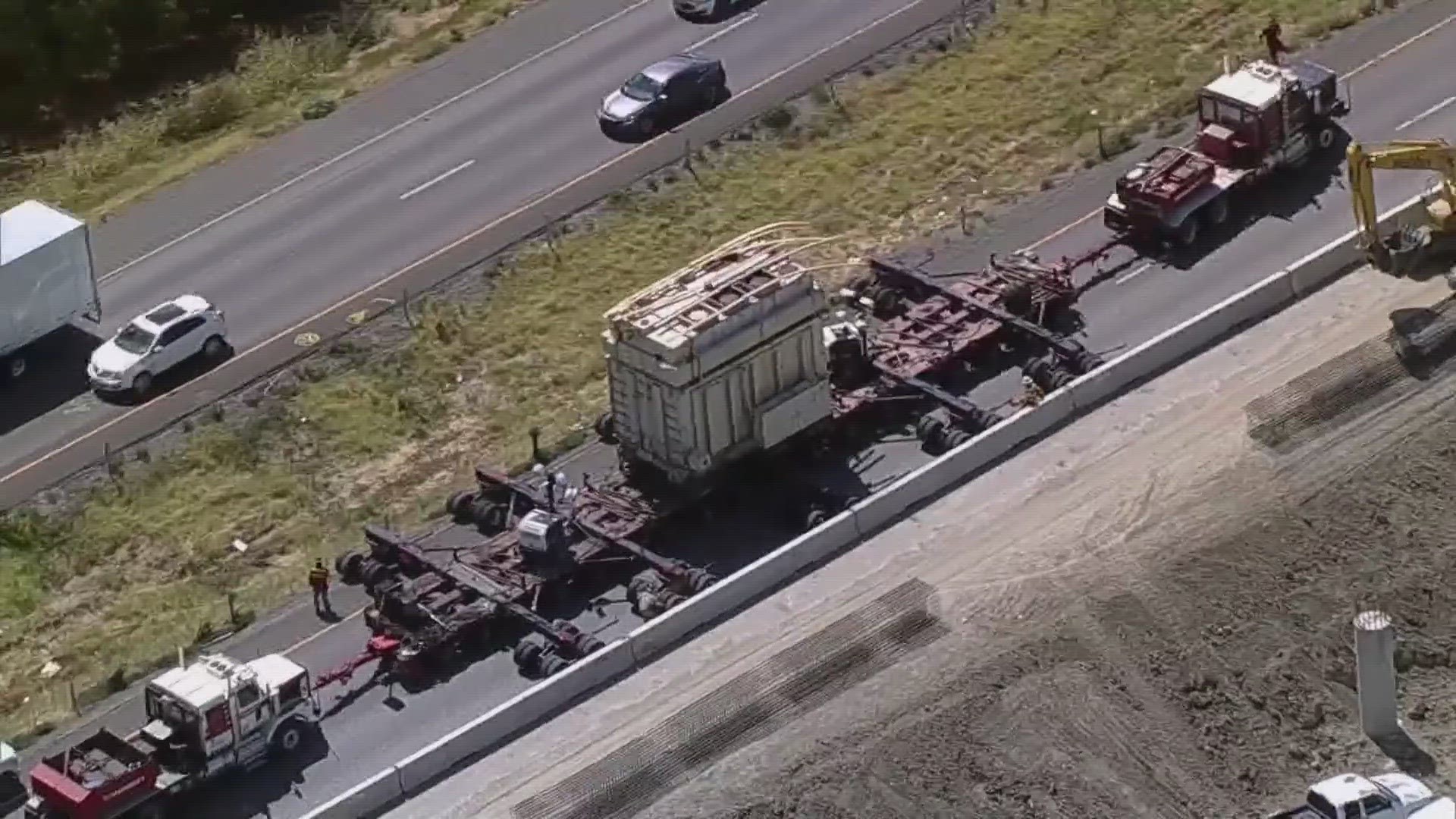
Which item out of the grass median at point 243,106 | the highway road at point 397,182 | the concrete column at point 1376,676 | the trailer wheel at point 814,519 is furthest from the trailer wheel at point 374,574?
the grass median at point 243,106

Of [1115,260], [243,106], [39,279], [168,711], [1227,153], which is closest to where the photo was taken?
[168,711]

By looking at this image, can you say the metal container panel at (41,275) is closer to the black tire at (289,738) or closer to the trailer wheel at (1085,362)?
the black tire at (289,738)

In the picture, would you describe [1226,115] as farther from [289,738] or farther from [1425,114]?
[289,738]

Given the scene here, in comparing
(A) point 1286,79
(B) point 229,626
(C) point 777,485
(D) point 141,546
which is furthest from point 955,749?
(A) point 1286,79

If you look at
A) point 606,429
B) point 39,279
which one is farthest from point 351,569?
point 39,279

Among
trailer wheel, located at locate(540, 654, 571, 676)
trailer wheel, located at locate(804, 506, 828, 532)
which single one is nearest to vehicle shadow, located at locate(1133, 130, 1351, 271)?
trailer wheel, located at locate(804, 506, 828, 532)

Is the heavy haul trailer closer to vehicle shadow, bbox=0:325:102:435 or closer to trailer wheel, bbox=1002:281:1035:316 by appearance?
trailer wheel, bbox=1002:281:1035:316
